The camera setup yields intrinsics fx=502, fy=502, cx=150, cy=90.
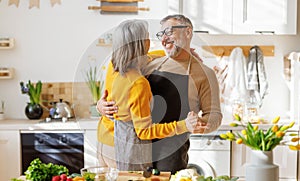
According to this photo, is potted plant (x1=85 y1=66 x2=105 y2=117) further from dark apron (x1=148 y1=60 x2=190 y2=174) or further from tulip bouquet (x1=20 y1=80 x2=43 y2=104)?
tulip bouquet (x1=20 y1=80 x2=43 y2=104)

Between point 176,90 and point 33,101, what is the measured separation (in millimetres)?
2461

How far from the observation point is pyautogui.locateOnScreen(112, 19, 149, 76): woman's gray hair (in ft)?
7.97

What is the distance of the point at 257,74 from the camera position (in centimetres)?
450

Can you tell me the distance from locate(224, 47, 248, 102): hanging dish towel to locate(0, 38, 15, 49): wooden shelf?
2.00 m

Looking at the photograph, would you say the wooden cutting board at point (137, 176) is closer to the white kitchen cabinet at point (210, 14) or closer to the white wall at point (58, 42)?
the white kitchen cabinet at point (210, 14)

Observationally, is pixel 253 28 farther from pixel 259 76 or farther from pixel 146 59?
pixel 146 59

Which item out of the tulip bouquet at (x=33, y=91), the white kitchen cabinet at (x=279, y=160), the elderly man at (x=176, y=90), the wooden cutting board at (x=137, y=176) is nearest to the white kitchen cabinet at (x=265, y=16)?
the white kitchen cabinet at (x=279, y=160)

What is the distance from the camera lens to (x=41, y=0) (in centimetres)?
471

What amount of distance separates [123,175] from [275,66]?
2.66m

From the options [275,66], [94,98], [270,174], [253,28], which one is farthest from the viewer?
[275,66]

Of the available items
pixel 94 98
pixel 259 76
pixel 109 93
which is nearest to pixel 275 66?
pixel 259 76

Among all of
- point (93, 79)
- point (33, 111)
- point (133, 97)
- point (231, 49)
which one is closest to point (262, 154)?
point (133, 97)

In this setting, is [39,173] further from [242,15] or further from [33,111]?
[242,15]

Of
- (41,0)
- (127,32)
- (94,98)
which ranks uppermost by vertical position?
(41,0)
